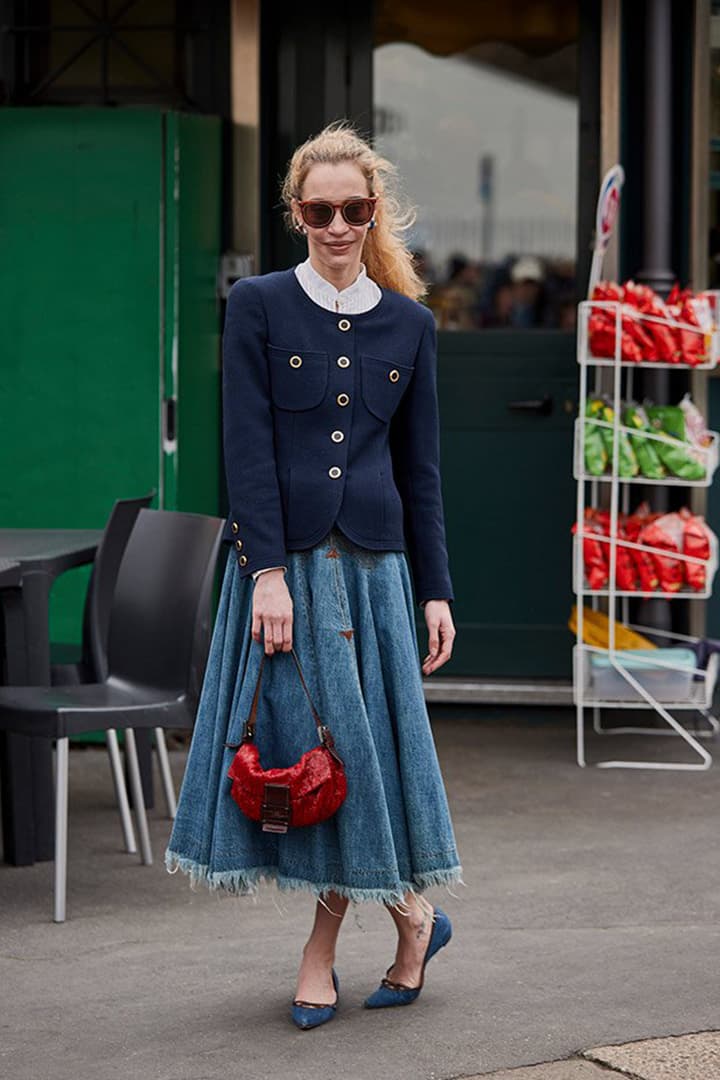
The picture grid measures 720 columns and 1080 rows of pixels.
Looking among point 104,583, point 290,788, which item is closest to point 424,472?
point 290,788

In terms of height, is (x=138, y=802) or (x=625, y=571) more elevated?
(x=625, y=571)

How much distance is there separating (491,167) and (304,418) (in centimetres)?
389

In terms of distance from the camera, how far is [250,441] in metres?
3.84

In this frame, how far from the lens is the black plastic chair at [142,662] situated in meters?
4.92

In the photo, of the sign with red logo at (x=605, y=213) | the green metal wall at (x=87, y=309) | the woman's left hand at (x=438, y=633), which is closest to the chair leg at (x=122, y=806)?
the green metal wall at (x=87, y=309)

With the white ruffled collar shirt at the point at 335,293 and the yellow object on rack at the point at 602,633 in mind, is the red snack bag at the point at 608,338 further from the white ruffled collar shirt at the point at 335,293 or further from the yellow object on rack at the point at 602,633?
the white ruffled collar shirt at the point at 335,293

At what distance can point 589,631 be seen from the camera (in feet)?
22.7

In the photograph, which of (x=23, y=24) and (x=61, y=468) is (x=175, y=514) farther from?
(x=23, y=24)

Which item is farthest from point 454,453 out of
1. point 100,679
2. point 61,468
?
point 100,679

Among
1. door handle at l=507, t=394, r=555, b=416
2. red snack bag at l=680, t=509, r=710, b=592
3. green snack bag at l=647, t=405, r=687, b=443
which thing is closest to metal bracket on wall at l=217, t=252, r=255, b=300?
door handle at l=507, t=394, r=555, b=416

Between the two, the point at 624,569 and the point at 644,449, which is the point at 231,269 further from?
the point at 624,569

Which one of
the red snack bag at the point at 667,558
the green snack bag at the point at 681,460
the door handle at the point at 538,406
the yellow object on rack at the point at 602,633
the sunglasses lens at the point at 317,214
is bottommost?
the yellow object on rack at the point at 602,633

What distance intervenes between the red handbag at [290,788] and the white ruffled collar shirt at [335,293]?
857 mm

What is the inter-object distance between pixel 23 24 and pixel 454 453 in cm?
236
